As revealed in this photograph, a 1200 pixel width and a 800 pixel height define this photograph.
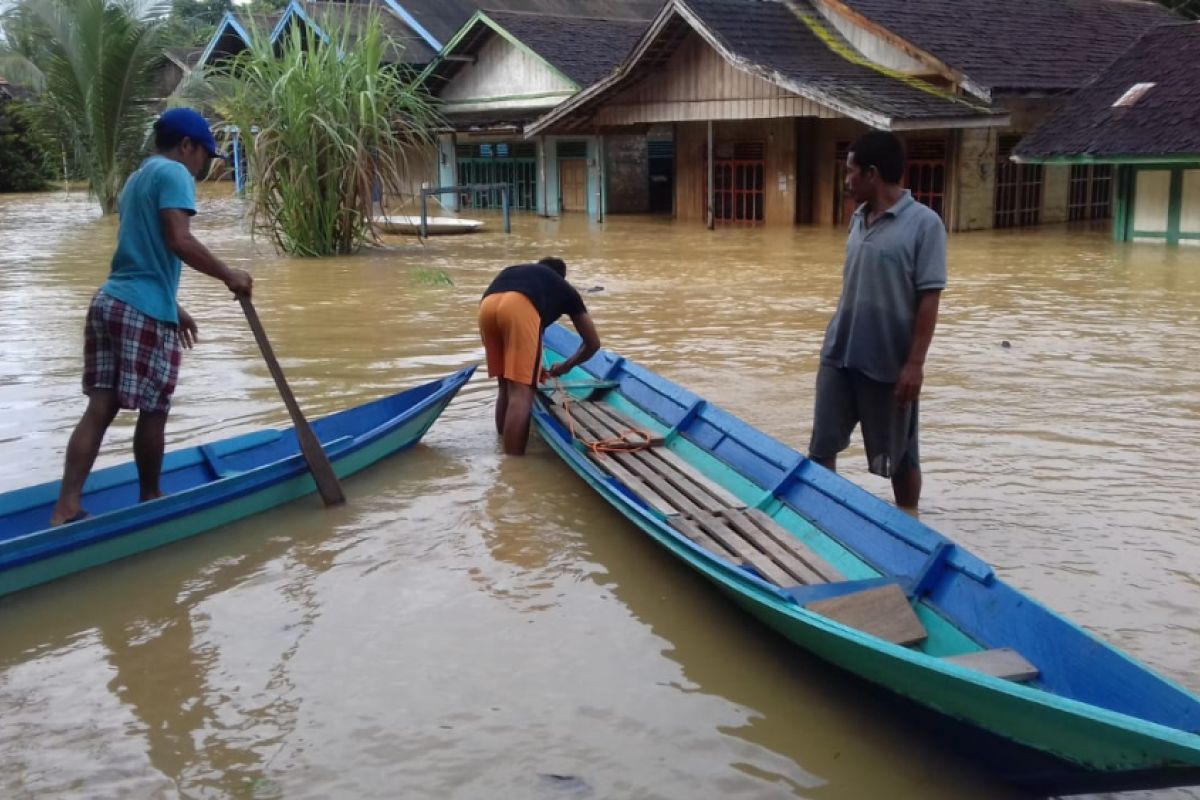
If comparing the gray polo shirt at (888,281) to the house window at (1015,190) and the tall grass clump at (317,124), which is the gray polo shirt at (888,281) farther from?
the house window at (1015,190)

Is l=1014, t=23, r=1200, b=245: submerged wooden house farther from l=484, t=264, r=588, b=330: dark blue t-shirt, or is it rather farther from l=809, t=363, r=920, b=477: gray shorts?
l=809, t=363, r=920, b=477: gray shorts

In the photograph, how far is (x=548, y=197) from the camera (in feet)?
85.4

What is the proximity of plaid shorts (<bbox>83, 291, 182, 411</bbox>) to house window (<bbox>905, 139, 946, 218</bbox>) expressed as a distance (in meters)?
16.7

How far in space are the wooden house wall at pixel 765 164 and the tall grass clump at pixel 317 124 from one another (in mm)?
7719

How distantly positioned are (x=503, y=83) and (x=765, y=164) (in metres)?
6.85

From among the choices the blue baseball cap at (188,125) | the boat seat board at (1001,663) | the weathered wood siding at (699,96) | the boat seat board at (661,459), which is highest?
the weathered wood siding at (699,96)

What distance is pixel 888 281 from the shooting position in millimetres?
4656

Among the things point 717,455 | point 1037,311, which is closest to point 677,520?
point 717,455

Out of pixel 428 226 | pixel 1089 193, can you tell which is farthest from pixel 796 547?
pixel 1089 193

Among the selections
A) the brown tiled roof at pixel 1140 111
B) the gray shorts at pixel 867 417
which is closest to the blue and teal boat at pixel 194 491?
the gray shorts at pixel 867 417

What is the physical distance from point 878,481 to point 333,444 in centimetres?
276

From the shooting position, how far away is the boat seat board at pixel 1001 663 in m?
3.40

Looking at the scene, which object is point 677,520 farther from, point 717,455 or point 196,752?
point 196,752

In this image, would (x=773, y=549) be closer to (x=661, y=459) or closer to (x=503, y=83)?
(x=661, y=459)
